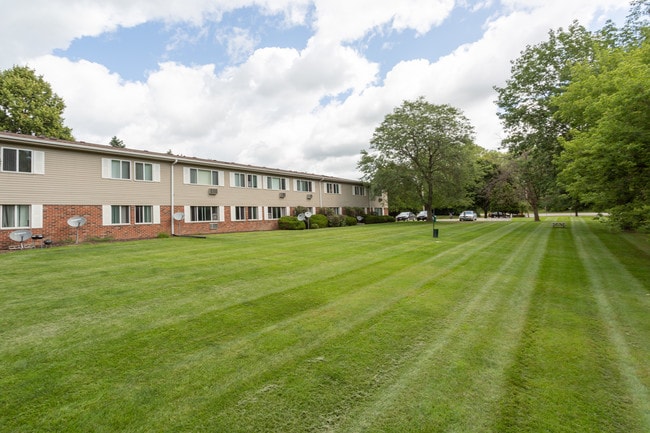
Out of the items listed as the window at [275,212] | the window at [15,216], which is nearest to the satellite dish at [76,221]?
the window at [15,216]

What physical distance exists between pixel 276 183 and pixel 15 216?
17615mm

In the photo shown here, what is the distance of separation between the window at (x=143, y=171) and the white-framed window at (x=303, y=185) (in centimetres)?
1364

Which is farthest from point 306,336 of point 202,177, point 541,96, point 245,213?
point 541,96

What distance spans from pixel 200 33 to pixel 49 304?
A: 52.4 ft

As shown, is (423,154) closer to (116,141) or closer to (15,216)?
(15,216)

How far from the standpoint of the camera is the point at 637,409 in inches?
104

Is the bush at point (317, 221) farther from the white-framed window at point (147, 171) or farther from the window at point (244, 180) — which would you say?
the white-framed window at point (147, 171)

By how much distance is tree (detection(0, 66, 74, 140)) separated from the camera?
26.8 m

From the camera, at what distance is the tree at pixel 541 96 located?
20.2 m

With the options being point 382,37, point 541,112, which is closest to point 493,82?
point 541,112

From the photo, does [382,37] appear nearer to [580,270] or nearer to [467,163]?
[580,270]

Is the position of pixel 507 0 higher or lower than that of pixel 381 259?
higher

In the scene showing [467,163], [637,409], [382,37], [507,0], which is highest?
[382,37]

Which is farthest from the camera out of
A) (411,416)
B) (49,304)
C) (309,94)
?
(309,94)
